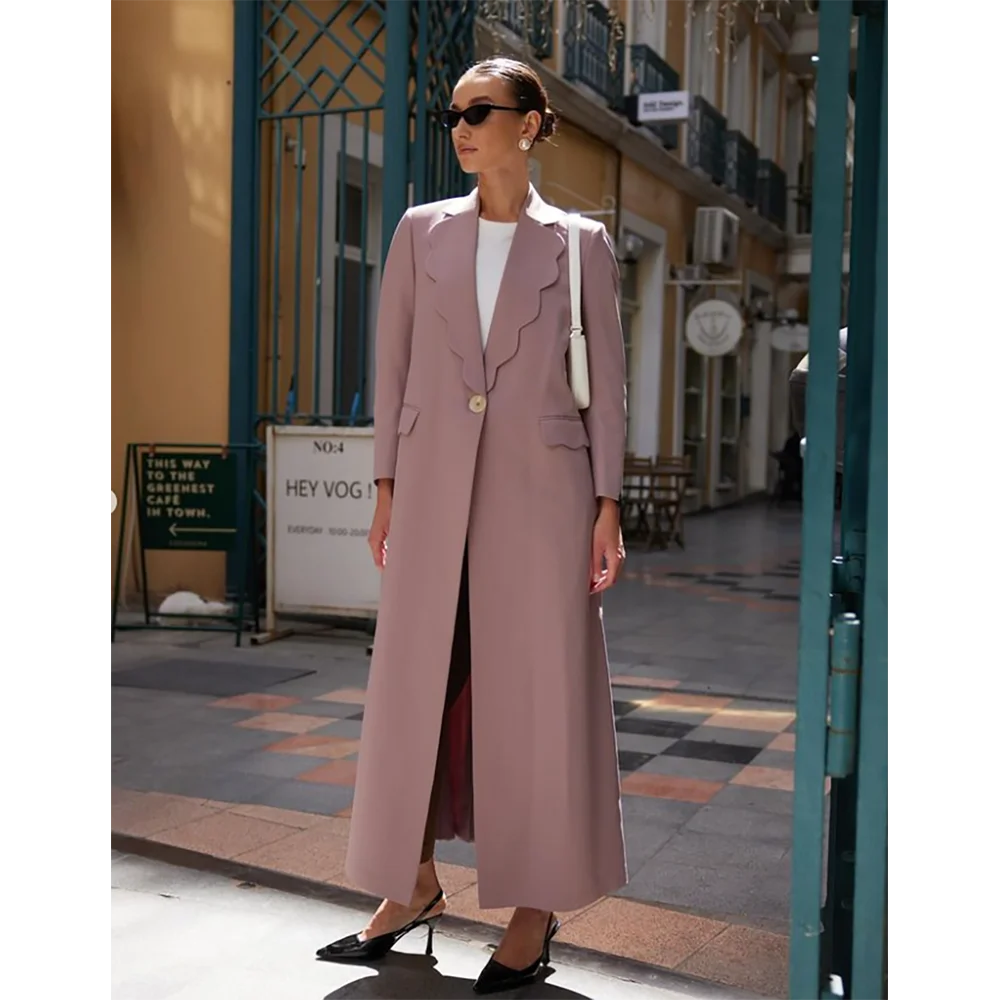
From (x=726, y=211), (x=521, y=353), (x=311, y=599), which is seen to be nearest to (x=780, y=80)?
(x=726, y=211)

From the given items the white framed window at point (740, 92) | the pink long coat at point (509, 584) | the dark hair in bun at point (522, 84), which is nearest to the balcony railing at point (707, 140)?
the white framed window at point (740, 92)

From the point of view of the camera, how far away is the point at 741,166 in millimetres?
20922

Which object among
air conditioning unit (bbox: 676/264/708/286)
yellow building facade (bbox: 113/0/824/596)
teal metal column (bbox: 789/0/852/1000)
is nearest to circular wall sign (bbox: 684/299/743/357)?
air conditioning unit (bbox: 676/264/708/286)

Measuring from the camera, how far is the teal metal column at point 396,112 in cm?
687

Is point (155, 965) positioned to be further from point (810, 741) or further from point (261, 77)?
point (261, 77)

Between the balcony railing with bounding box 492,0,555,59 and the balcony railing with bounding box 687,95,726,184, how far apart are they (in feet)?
21.3

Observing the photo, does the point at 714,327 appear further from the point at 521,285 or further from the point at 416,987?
the point at 416,987

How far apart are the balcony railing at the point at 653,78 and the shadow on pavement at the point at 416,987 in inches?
543

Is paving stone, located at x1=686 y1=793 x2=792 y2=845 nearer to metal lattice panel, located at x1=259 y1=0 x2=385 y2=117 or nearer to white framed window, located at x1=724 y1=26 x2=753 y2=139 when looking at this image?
metal lattice panel, located at x1=259 y1=0 x2=385 y2=117

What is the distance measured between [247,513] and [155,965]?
16.0 feet

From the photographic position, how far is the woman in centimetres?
265

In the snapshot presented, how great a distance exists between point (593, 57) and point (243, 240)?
294 inches
